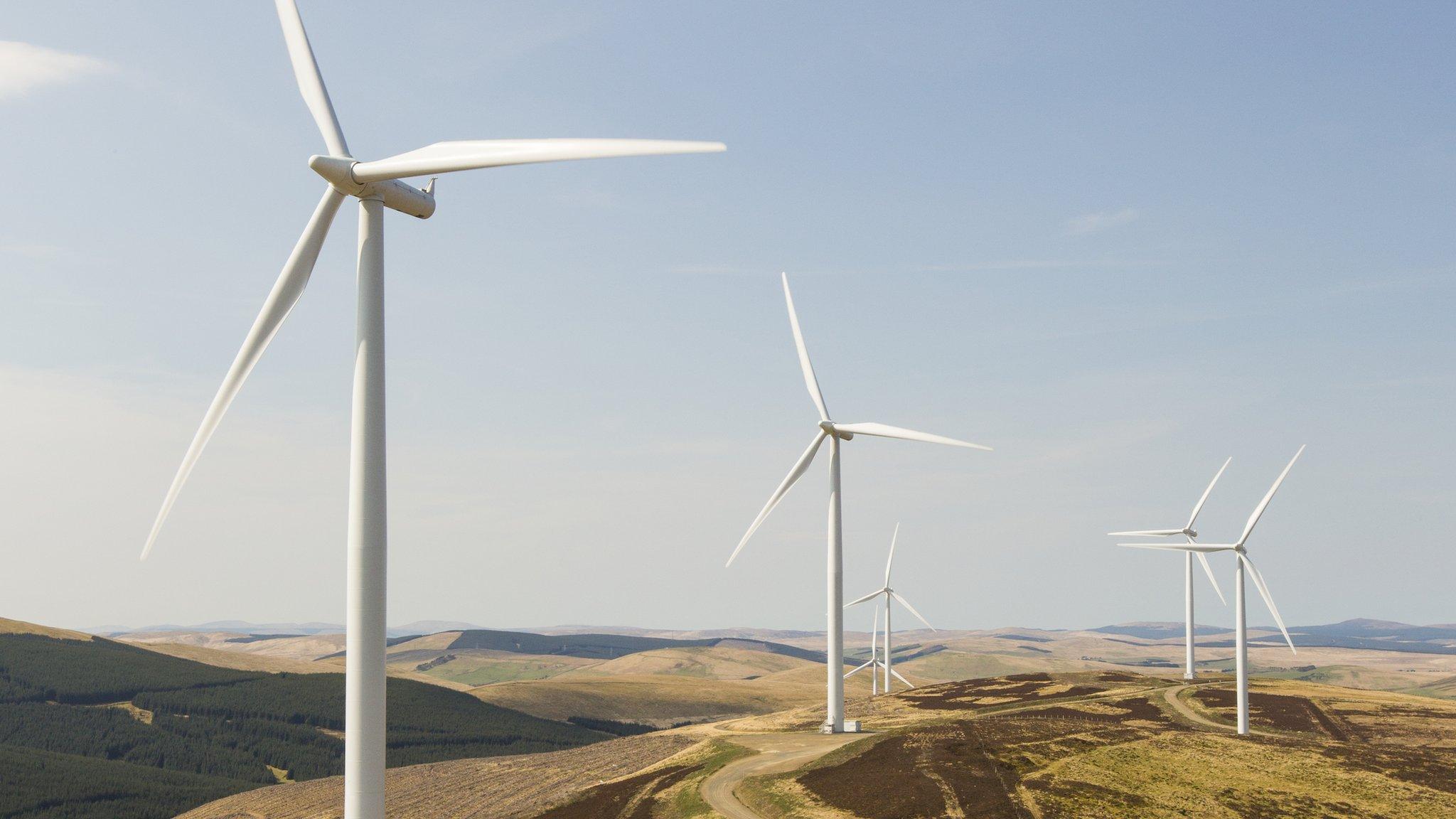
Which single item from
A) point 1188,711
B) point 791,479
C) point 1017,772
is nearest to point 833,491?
point 791,479

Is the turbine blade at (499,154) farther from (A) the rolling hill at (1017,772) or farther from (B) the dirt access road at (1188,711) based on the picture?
(B) the dirt access road at (1188,711)

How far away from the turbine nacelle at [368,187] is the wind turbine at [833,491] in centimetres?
4216

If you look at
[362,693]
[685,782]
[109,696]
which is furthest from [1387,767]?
[109,696]

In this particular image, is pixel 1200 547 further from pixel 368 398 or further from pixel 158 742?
pixel 158 742

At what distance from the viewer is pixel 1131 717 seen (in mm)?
Result: 99625

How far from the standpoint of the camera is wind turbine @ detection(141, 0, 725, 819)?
33656 millimetres

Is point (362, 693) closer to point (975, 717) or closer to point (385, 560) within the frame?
point (385, 560)

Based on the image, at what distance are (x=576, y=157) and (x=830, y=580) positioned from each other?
53.7 meters

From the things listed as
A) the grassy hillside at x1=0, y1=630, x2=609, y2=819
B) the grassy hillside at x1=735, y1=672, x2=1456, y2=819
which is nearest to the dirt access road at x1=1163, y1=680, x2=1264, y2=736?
the grassy hillside at x1=735, y1=672, x2=1456, y2=819

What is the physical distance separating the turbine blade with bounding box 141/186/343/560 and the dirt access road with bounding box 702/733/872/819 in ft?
121

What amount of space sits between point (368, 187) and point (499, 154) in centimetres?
572

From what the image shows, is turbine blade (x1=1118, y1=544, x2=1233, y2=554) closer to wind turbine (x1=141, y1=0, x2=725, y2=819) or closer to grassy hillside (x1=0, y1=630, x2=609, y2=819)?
wind turbine (x1=141, y1=0, x2=725, y2=819)

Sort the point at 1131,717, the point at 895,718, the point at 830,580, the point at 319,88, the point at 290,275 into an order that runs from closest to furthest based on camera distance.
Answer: the point at 290,275 → the point at 319,88 → the point at 830,580 → the point at 1131,717 → the point at 895,718

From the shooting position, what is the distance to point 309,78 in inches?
1615
